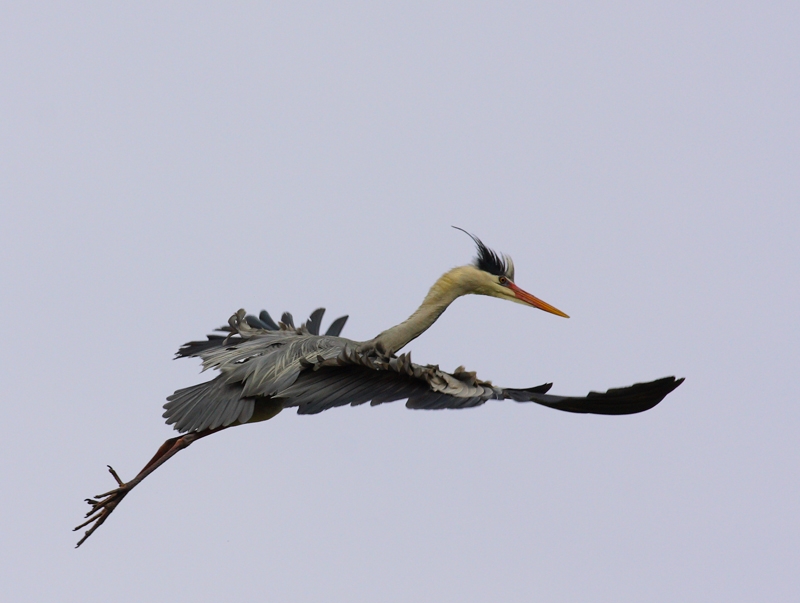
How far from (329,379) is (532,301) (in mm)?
1805

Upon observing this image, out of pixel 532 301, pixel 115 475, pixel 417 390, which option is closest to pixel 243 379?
pixel 115 475

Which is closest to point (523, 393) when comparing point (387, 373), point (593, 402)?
point (593, 402)

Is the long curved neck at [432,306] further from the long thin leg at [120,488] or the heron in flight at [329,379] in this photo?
the long thin leg at [120,488]

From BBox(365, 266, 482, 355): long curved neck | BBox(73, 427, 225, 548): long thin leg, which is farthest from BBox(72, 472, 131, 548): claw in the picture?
BBox(365, 266, 482, 355): long curved neck

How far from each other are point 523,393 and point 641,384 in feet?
2.26

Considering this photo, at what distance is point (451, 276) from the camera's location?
7.00 meters

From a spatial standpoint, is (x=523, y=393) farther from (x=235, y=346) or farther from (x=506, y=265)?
(x=235, y=346)

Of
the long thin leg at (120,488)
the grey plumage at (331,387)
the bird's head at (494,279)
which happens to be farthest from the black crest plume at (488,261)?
the long thin leg at (120,488)

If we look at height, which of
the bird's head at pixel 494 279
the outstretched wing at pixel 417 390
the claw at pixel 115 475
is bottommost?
the outstretched wing at pixel 417 390

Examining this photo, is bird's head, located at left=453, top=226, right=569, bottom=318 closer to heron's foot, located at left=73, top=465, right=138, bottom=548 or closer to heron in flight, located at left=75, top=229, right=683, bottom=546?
heron in flight, located at left=75, top=229, right=683, bottom=546

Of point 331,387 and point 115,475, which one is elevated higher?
point 115,475

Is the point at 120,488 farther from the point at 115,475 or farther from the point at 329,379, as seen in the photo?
the point at 329,379

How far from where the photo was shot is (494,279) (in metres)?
7.07

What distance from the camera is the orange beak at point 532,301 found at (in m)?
7.05
